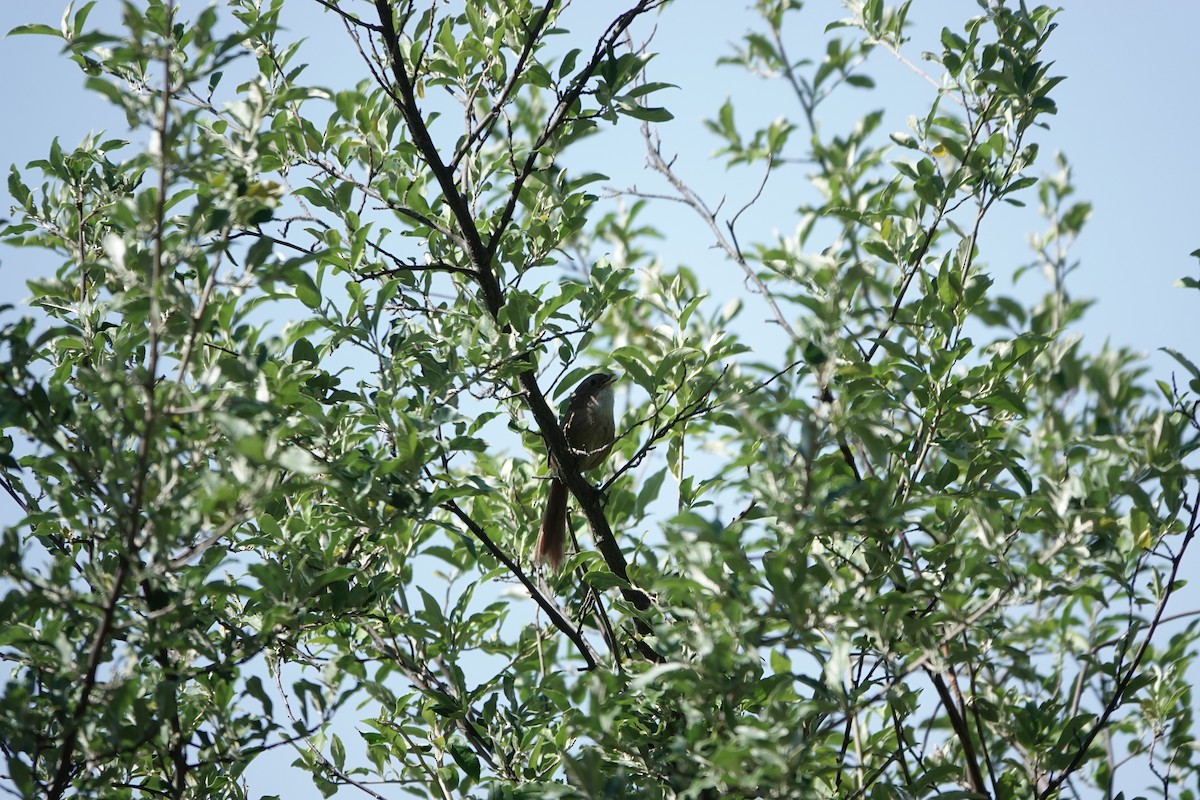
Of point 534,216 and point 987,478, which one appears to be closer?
point 987,478

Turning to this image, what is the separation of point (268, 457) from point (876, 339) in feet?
5.58

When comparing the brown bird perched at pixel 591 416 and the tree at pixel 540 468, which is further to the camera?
the brown bird perched at pixel 591 416

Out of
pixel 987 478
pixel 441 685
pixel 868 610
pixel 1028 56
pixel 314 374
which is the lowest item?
pixel 868 610

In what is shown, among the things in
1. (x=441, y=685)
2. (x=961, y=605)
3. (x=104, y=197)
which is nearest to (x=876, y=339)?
(x=961, y=605)

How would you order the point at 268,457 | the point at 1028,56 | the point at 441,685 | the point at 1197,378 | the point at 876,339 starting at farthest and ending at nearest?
1. the point at 441,685
2. the point at 1028,56
3. the point at 876,339
4. the point at 1197,378
5. the point at 268,457

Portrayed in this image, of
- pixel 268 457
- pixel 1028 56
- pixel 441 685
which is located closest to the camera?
pixel 268 457

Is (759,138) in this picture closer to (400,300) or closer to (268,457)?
(400,300)

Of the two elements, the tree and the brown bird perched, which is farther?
the brown bird perched

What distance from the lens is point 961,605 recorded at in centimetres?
265

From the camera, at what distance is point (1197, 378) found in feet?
9.45

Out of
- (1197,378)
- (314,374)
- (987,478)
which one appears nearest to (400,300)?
(314,374)

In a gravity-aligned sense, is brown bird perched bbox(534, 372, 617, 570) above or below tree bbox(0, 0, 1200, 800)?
above

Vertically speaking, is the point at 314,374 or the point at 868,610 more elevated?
the point at 314,374

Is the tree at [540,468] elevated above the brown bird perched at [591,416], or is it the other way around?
the brown bird perched at [591,416]
